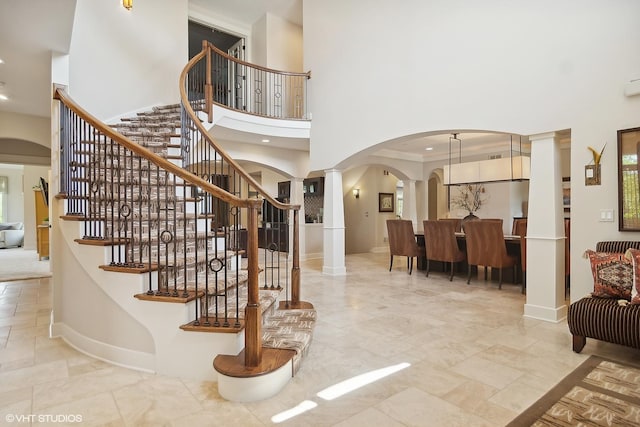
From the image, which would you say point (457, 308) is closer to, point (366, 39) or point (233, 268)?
point (233, 268)

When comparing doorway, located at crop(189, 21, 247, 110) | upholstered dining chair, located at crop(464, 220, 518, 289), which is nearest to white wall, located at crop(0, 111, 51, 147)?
doorway, located at crop(189, 21, 247, 110)

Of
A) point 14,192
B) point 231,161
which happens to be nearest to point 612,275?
point 231,161

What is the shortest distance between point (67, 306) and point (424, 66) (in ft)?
16.4

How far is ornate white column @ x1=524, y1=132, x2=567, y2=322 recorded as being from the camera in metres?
3.62

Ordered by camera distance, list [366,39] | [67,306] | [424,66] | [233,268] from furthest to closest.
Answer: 1. [366,39]
2. [424,66]
3. [233,268]
4. [67,306]

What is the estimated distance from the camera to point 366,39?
18.0ft

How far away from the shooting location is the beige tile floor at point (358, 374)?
1920mm

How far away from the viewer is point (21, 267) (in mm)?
7090

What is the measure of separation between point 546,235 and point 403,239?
2.87 m

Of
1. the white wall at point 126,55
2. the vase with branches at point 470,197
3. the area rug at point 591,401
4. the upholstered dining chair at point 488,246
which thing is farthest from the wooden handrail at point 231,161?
the vase with branches at point 470,197

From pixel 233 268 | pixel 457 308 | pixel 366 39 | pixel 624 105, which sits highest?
pixel 366 39

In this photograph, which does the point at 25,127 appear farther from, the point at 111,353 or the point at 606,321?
the point at 606,321

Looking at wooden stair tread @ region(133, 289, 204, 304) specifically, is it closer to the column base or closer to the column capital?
the column base

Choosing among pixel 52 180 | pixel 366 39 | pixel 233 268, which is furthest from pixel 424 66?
pixel 52 180
